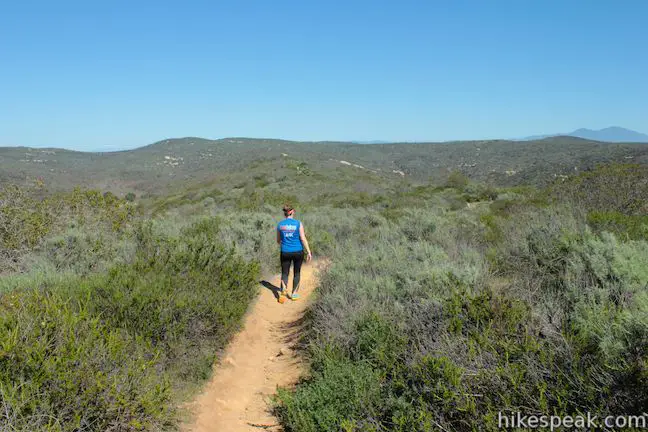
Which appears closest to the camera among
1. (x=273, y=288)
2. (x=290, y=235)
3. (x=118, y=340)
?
(x=118, y=340)

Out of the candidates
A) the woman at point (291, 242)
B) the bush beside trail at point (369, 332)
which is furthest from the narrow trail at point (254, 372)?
the woman at point (291, 242)

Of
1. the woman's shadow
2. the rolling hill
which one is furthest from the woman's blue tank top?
the rolling hill

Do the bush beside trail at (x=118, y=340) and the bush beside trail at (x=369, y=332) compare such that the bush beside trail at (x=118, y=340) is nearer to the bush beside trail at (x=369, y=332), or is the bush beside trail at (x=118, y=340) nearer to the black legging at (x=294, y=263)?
the bush beside trail at (x=369, y=332)

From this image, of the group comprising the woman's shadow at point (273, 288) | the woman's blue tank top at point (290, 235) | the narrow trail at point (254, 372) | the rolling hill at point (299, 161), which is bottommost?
the narrow trail at point (254, 372)

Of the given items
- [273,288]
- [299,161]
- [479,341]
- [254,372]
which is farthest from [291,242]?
[299,161]

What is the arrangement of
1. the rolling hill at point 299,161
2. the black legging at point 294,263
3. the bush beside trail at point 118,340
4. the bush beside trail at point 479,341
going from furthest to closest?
the rolling hill at point 299,161, the black legging at point 294,263, the bush beside trail at point 118,340, the bush beside trail at point 479,341

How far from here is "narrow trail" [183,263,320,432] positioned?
153 inches

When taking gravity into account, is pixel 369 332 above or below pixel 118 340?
below

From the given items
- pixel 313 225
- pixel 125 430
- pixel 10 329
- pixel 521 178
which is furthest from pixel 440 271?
pixel 521 178

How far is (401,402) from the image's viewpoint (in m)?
3.06

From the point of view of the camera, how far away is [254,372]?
492 cm

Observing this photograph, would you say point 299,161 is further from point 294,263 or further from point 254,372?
point 254,372

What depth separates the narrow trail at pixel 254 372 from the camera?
3883 mm

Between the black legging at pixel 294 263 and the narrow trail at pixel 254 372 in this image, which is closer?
the narrow trail at pixel 254 372
